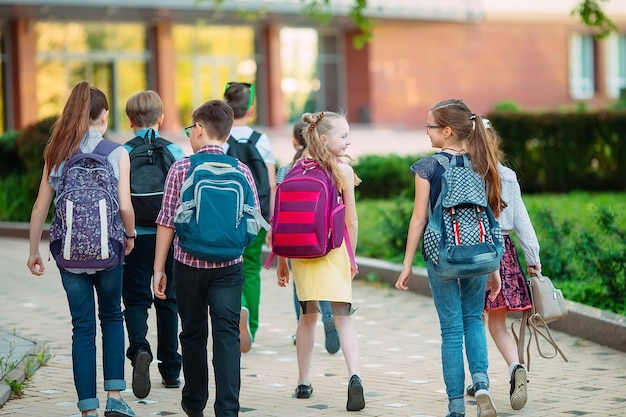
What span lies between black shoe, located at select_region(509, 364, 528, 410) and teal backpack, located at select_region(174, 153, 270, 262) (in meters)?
1.72

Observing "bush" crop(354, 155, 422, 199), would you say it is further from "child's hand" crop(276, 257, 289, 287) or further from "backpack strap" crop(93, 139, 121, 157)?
"backpack strap" crop(93, 139, 121, 157)

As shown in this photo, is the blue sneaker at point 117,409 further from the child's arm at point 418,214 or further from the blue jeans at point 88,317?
the child's arm at point 418,214

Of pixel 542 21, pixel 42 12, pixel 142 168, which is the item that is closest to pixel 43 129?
pixel 142 168

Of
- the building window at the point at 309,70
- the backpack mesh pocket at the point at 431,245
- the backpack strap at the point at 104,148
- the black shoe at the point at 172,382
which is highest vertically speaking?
the building window at the point at 309,70

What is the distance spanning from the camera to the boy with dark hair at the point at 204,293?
5.54m

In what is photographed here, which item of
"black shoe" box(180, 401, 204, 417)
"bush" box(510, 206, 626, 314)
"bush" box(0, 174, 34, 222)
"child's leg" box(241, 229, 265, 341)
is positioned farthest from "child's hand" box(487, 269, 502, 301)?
"bush" box(0, 174, 34, 222)

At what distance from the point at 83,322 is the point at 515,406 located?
2364 mm

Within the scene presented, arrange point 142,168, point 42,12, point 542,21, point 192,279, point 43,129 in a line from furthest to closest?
point 542,21, point 42,12, point 43,129, point 142,168, point 192,279

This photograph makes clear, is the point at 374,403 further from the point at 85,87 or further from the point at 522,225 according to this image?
the point at 85,87

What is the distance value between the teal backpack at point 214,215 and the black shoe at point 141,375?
121 cm

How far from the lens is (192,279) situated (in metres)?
5.54

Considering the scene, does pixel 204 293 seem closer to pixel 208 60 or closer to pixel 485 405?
pixel 485 405

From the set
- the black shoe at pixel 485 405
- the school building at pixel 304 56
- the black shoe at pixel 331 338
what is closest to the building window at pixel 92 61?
the school building at pixel 304 56

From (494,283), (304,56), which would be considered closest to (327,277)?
(494,283)
